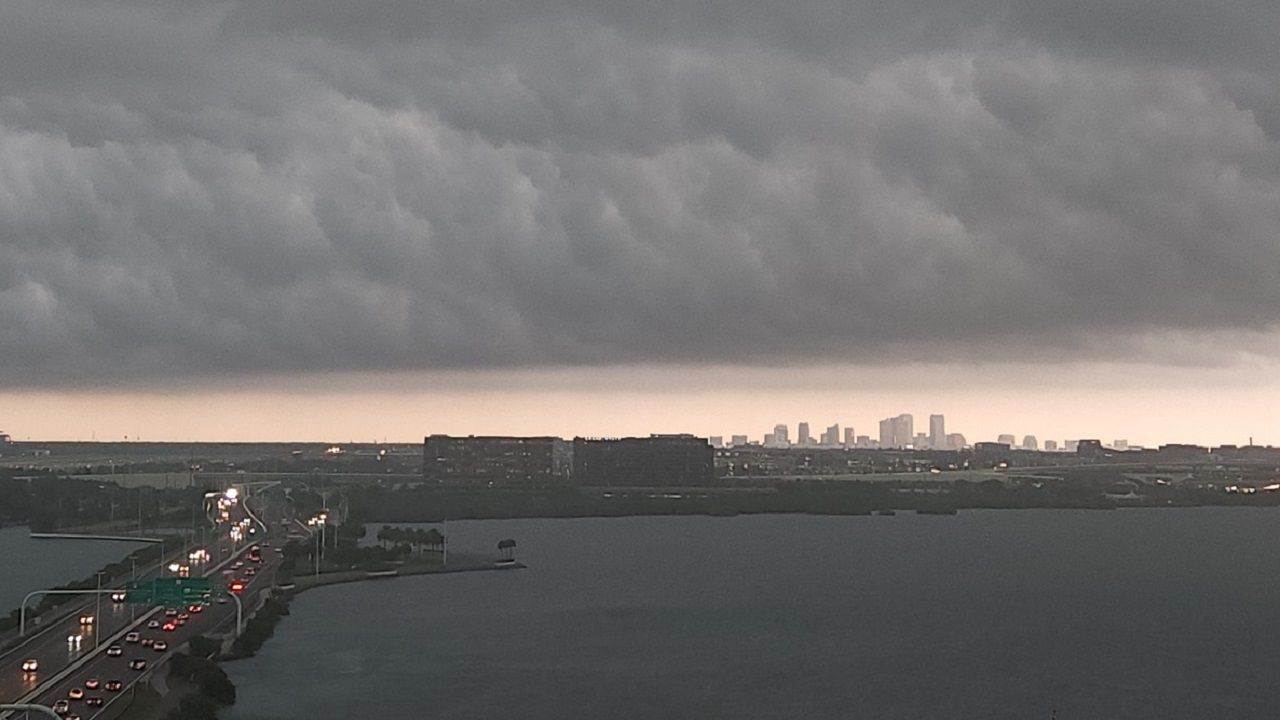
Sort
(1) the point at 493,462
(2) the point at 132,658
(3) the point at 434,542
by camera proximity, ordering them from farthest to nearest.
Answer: (1) the point at 493,462, (3) the point at 434,542, (2) the point at 132,658

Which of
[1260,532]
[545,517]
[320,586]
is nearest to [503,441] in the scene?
[545,517]

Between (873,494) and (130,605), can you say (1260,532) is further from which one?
(130,605)

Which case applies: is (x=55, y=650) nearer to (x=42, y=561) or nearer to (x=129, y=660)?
(x=129, y=660)

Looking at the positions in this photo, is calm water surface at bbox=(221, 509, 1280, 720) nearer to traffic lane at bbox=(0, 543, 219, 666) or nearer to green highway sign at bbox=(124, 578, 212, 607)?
green highway sign at bbox=(124, 578, 212, 607)

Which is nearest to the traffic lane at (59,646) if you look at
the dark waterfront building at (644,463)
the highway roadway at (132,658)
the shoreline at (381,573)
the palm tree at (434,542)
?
the highway roadway at (132,658)

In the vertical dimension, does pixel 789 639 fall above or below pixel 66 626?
below

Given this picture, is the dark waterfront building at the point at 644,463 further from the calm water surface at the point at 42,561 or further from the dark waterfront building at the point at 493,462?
the calm water surface at the point at 42,561

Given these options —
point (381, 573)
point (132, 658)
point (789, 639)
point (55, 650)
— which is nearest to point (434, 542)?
point (381, 573)
